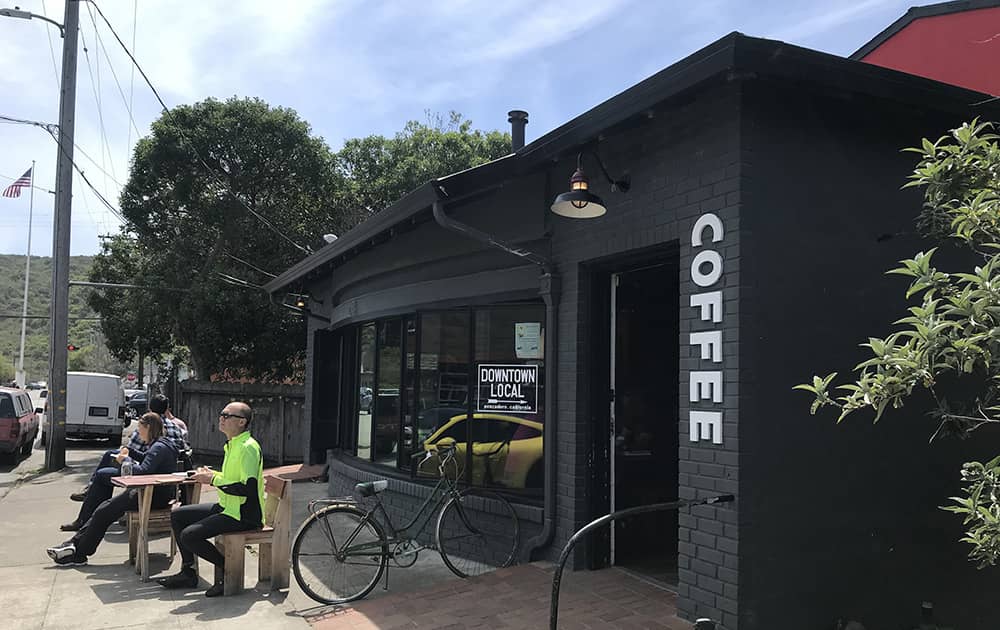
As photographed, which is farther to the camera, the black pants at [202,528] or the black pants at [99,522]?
the black pants at [99,522]

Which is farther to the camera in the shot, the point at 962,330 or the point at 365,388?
the point at 365,388

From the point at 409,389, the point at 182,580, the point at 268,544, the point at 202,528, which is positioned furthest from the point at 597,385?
the point at 182,580

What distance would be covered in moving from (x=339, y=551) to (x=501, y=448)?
1.87 metres

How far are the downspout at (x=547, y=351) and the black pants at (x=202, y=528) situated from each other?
251 centimetres

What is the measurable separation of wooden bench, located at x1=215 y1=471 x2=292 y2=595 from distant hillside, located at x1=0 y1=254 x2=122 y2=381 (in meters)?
79.9

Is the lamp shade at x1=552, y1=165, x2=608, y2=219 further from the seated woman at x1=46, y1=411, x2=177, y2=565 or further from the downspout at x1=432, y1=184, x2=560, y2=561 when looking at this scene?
the seated woman at x1=46, y1=411, x2=177, y2=565

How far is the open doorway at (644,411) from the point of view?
6.39 metres

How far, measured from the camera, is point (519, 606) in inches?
214

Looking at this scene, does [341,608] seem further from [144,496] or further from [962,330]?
[962,330]

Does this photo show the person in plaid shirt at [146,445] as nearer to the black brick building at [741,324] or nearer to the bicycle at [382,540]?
the bicycle at [382,540]

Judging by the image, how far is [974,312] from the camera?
2.39 m

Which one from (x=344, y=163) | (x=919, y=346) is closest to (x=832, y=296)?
(x=919, y=346)

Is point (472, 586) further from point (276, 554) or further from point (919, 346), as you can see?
point (919, 346)

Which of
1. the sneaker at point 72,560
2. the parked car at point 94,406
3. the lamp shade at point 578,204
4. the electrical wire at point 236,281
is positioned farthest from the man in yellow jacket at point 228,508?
the parked car at point 94,406
